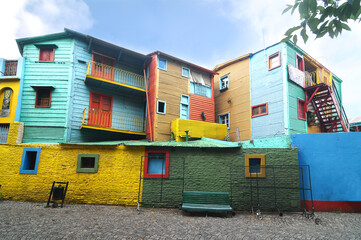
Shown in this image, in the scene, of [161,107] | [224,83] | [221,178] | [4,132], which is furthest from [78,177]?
[224,83]

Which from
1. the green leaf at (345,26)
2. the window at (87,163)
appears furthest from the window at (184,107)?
the green leaf at (345,26)

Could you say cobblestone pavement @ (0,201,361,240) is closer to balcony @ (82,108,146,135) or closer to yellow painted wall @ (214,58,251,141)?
balcony @ (82,108,146,135)

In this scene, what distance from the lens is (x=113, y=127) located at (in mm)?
13969

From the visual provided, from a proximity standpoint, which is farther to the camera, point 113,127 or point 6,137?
point 113,127

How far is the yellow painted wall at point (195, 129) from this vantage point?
1374 cm

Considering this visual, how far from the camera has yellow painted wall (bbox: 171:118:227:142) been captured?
13.7 metres

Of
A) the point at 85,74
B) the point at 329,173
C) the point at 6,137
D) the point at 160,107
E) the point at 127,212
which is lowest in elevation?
the point at 127,212

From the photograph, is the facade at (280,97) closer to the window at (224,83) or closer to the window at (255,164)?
the window at (224,83)

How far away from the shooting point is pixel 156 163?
10.1m

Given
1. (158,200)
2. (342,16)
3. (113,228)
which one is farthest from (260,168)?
(342,16)

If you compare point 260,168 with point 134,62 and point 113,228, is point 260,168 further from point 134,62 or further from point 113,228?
point 134,62

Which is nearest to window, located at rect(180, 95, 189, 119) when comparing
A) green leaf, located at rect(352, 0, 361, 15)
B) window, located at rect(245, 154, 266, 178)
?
window, located at rect(245, 154, 266, 178)

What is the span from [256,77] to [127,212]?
42.4 feet

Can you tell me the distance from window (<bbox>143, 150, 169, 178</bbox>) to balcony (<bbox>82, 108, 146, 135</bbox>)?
14.3 feet
